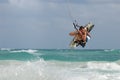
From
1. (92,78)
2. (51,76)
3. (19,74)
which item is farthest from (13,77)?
(92,78)

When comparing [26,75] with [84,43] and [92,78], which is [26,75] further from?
[84,43]

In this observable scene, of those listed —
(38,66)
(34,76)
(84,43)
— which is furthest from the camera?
(38,66)

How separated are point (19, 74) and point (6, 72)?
3.28ft

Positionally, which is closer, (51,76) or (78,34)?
(78,34)

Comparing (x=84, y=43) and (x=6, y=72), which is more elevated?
(x=84, y=43)

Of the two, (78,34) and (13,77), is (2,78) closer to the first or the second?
(13,77)

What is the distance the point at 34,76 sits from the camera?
2427cm

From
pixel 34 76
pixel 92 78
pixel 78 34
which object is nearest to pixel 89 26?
pixel 78 34

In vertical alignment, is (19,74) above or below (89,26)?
below

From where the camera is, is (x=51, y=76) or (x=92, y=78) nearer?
(x=51, y=76)

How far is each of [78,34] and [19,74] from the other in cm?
888

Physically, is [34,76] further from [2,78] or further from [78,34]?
[78,34]

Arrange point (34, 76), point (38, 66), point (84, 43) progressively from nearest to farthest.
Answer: point (84, 43) → point (34, 76) → point (38, 66)

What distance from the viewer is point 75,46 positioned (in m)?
16.1
